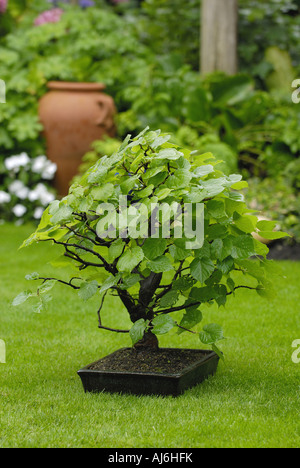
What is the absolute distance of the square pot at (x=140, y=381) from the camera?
2.75m

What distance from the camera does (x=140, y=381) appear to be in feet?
9.14

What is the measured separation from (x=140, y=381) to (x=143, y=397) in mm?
67

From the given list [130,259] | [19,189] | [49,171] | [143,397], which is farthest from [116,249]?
[19,189]

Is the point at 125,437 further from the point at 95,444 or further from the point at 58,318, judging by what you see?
the point at 58,318

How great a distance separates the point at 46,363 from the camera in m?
3.27

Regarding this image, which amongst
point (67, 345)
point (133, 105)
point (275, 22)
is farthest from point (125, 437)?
point (275, 22)

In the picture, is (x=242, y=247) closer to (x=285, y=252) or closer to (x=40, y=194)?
(x=285, y=252)

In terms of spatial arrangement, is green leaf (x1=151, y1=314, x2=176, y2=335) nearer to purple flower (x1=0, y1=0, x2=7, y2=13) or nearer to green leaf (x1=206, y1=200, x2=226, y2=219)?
green leaf (x1=206, y1=200, x2=226, y2=219)

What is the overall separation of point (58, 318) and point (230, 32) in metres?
4.65

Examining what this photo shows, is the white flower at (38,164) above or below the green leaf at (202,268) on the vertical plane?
below

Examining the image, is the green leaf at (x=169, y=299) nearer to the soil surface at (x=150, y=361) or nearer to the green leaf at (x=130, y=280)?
the green leaf at (x=130, y=280)

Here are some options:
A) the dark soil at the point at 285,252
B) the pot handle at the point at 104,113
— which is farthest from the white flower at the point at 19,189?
the dark soil at the point at 285,252

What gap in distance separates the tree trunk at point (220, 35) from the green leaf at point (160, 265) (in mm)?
5422

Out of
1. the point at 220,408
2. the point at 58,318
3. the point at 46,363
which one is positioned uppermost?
the point at 220,408
